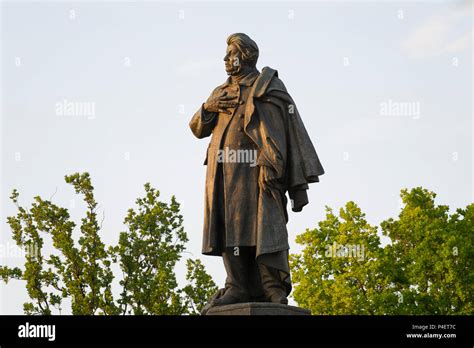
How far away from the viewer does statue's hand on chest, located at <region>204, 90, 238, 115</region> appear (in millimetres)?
11648

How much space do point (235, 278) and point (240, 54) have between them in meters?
2.97

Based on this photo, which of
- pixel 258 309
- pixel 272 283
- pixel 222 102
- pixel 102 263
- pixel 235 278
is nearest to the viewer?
pixel 258 309

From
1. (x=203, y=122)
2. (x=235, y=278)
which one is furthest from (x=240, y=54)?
(x=235, y=278)

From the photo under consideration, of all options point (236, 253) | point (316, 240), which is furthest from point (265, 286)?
point (316, 240)

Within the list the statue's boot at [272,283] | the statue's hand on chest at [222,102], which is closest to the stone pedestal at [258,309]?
the statue's boot at [272,283]

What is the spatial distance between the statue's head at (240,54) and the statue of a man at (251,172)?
1 centimetres

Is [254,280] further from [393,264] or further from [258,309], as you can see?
[393,264]

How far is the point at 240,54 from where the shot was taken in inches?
463

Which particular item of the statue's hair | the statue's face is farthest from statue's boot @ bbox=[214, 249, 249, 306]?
the statue's hair

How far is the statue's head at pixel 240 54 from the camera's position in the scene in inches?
462

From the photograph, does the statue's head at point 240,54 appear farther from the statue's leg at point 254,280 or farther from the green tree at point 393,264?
the green tree at point 393,264
